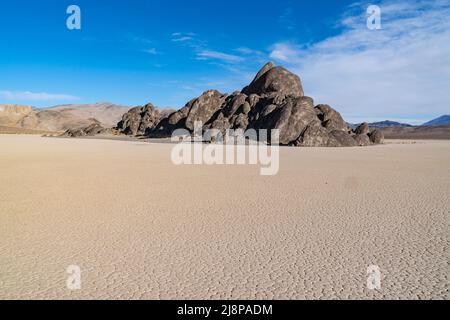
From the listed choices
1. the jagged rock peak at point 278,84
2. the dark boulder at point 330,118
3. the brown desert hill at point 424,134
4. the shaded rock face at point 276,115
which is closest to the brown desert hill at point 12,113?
the shaded rock face at point 276,115

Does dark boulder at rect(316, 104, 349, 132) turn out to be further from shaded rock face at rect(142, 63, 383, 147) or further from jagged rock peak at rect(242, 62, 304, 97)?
jagged rock peak at rect(242, 62, 304, 97)

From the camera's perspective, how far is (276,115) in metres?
40.4

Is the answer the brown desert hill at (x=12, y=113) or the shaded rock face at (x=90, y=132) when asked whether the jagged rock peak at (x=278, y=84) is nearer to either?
the shaded rock face at (x=90, y=132)

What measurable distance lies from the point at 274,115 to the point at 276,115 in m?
0.48

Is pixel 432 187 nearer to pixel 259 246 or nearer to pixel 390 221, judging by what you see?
pixel 390 221

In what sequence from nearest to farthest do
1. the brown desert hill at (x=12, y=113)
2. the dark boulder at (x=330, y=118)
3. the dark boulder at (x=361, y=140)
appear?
the dark boulder at (x=361, y=140) → the dark boulder at (x=330, y=118) → the brown desert hill at (x=12, y=113)

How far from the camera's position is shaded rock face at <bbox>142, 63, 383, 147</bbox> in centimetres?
3572

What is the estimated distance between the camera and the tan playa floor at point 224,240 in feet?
12.3

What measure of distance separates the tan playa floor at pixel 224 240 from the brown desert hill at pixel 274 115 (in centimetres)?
2637

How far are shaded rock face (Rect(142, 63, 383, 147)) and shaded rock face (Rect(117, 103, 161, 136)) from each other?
1911 millimetres

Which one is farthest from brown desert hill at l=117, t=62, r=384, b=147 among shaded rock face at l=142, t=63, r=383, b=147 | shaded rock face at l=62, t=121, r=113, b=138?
shaded rock face at l=62, t=121, r=113, b=138

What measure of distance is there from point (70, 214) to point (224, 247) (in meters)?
3.57
